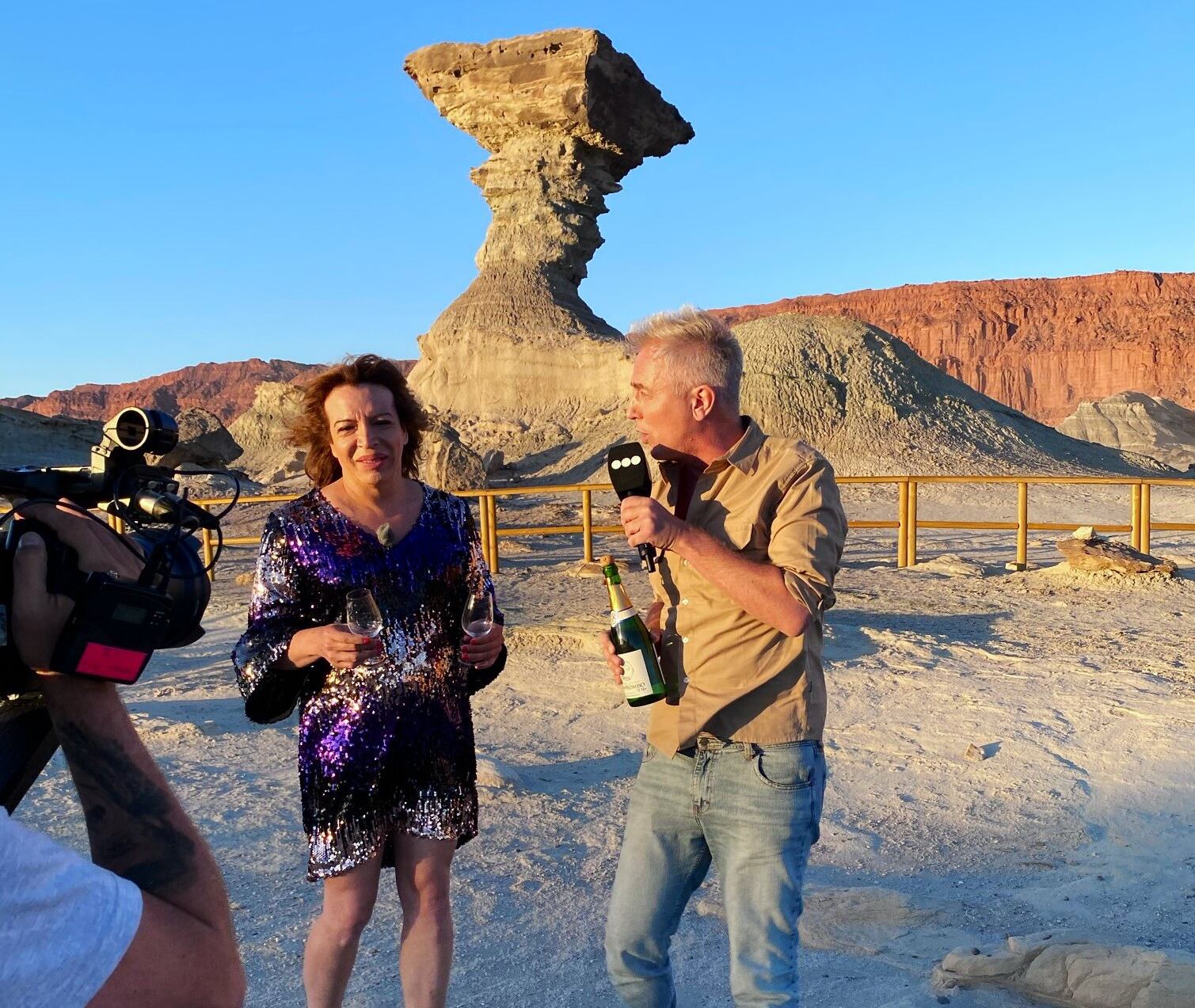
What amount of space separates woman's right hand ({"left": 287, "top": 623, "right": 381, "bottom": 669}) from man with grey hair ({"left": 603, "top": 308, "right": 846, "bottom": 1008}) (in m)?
0.75

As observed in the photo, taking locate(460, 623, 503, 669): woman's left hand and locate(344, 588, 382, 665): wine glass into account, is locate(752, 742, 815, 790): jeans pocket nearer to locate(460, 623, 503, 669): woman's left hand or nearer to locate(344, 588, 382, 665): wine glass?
locate(460, 623, 503, 669): woman's left hand

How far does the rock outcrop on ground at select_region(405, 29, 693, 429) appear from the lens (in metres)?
28.7

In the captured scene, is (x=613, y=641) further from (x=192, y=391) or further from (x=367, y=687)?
(x=192, y=391)

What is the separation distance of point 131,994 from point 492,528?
10.9m

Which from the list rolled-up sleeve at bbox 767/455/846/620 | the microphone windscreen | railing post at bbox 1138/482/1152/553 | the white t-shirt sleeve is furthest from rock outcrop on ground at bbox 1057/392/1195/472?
the white t-shirt sleeve

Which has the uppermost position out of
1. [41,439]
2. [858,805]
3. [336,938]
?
[41,439]

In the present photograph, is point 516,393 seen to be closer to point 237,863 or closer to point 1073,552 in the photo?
point 1073,552

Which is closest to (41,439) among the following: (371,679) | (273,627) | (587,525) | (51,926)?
(587,525)

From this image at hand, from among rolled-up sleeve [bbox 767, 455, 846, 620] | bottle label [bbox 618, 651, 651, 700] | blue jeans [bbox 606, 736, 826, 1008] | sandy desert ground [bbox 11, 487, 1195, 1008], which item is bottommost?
sandy desert ground [bbox 11, 487, 1195, 1008]

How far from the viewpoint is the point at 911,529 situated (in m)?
13.0

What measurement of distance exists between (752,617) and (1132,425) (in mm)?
47684

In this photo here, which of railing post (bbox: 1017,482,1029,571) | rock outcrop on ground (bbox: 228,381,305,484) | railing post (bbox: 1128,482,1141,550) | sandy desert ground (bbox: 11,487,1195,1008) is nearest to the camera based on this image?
sandy desert ground (bbox: 11,487,1195,1008)

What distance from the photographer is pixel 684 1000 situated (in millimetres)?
3568

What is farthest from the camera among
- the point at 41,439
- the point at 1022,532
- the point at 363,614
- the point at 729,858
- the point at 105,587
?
the point at 41,439
